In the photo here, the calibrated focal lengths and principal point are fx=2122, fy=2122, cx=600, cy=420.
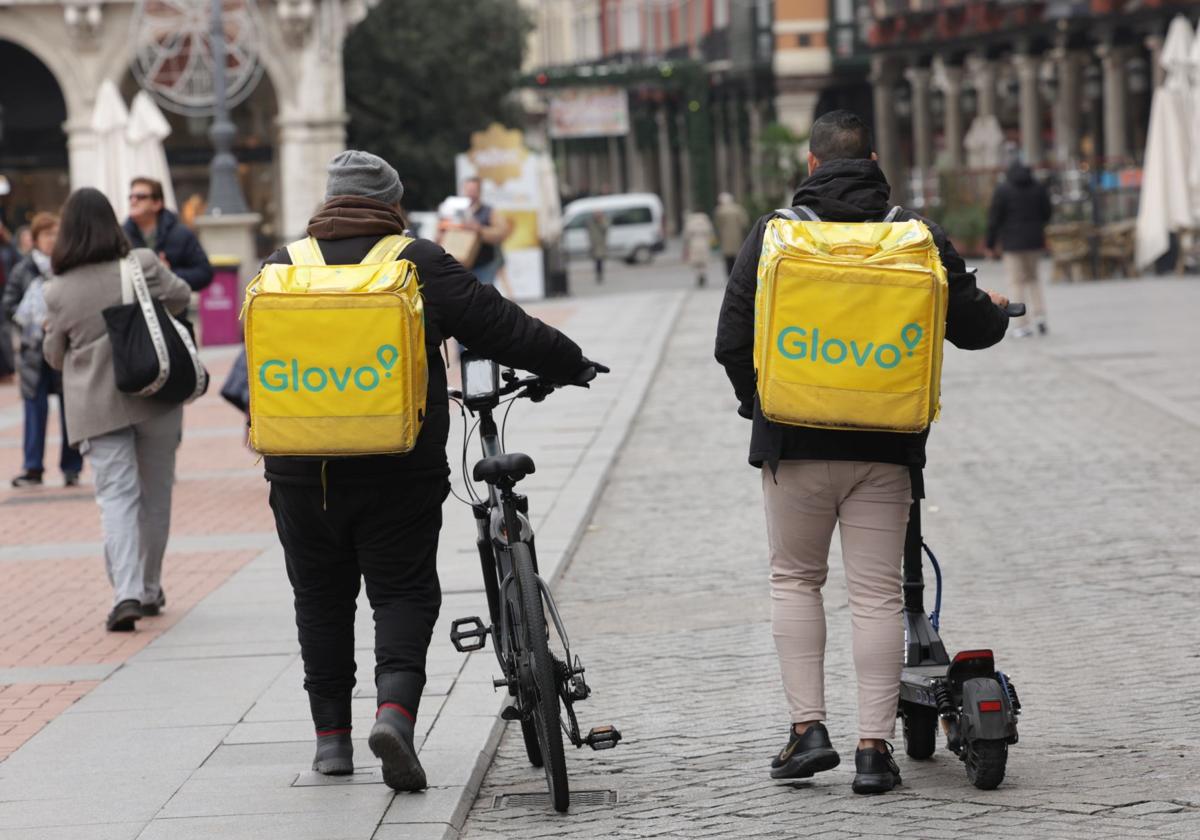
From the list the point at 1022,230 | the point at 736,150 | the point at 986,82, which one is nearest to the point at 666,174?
the point at 736,150

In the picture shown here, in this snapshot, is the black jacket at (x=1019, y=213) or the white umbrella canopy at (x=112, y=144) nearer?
the black jacket at (x=1019, y=213)

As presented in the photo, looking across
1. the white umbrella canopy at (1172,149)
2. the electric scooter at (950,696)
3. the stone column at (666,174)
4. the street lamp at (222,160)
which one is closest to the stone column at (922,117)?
the stone column at (666,174)

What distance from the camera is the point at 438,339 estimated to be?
546cm

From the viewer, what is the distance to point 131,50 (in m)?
35.1

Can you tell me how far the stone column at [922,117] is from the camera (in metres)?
49.8

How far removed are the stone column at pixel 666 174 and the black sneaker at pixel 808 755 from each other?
6444 centimetres

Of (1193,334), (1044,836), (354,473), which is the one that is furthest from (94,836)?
(1193,334)

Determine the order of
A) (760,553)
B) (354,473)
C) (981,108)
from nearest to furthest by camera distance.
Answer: (354,473) → (760,553) → (981,108)

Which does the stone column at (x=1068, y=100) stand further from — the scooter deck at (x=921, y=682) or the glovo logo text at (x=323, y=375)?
the glovo logo text at (x=323, y=375)

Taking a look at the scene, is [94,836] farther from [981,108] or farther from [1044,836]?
[981,108]

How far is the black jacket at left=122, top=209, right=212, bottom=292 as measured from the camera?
11.0 m

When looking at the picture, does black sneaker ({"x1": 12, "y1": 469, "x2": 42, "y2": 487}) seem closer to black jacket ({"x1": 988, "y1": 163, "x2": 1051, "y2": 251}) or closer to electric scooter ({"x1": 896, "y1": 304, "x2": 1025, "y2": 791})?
electric scooter ({"x1": 896, "y1": 304, "x2": 1025, "y2": 791})

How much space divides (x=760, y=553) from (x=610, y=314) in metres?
19.2

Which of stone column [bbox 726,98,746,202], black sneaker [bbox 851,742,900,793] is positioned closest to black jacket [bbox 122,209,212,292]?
black sneaker [bbox 851,742,900,793]
